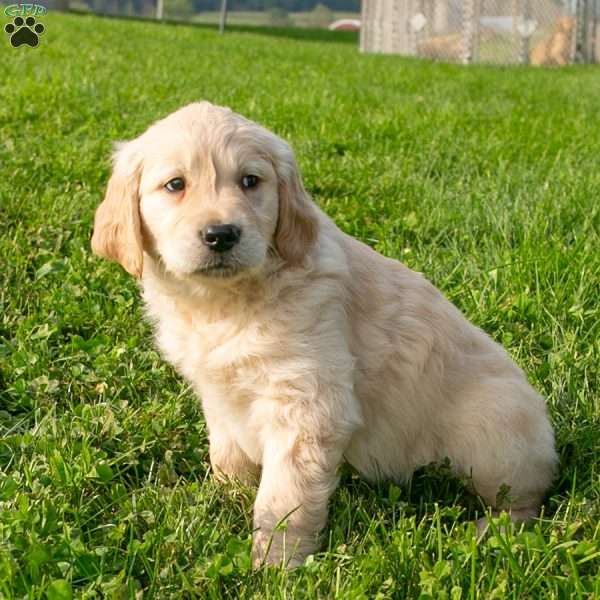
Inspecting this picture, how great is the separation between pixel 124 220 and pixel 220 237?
1.23 ft

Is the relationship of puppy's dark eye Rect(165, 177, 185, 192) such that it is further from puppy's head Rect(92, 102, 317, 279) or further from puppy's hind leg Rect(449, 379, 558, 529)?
puppy's hind leg Rect(449, 379, 558, 529)

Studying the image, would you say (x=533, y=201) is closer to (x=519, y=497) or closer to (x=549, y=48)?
(x=519, y=497)

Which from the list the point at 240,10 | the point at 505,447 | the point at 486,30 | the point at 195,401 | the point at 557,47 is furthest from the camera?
the point at 240,10

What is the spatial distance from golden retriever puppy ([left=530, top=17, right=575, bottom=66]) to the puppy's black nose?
17410mm

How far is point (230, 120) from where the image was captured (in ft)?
8.41

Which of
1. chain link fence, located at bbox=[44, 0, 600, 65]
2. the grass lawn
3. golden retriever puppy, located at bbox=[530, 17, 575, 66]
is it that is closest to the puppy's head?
the grass lawn

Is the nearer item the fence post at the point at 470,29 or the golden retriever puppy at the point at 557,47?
the fence post at the point at 470,29

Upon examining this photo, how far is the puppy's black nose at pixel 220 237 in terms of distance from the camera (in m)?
2.33

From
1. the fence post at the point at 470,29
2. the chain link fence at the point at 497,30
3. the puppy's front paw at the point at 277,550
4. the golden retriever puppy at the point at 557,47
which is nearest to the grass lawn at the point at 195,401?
the puppy's front paw at the point at 277,550

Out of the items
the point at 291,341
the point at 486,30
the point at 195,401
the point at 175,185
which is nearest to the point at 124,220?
the point at 175,185

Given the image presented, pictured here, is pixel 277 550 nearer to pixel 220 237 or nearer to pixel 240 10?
pixel 220 237

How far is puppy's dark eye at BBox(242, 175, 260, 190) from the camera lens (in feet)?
8.31

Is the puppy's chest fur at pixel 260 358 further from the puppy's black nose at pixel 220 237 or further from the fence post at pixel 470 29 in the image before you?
the fence post at pixel 470 29

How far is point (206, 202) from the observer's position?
242cm
